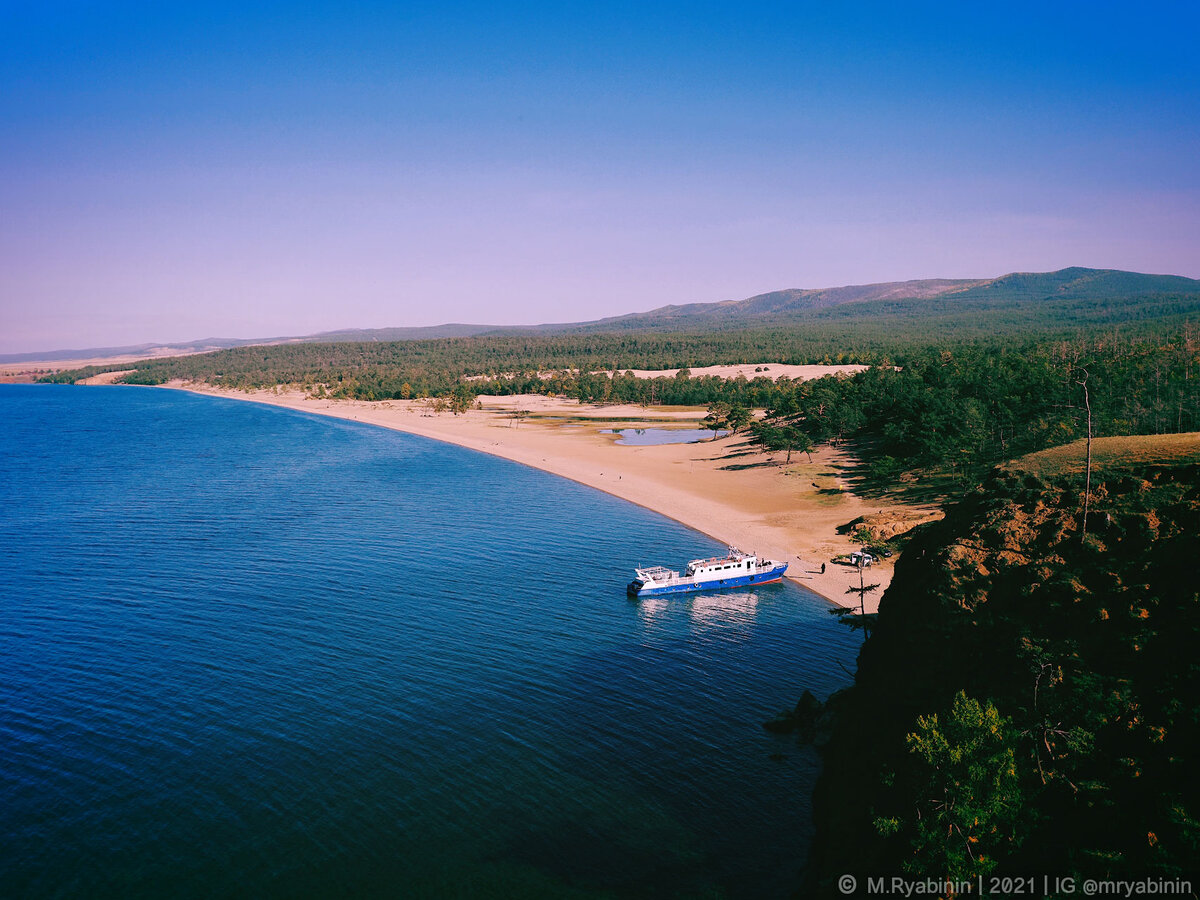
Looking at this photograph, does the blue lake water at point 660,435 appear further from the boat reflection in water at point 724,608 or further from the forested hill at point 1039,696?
the forested hill at point 1039,696

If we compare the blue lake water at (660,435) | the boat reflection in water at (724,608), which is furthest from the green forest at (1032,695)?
the blue lake water at (660,435)

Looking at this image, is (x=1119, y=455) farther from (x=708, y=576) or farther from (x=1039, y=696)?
(x=708, y=576)

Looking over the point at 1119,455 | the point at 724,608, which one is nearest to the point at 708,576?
the point at 724,608

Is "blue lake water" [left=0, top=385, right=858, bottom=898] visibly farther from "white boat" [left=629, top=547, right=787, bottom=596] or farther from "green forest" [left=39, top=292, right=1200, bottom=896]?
"green forest" [left=39, top=292, right=1200, bottom=896]

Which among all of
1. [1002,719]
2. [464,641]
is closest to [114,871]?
[464,641]

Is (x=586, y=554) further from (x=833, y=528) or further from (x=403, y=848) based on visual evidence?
(x=403, y=848)

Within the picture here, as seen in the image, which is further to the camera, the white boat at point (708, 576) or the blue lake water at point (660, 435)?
the blue lake water at point (660, 435)

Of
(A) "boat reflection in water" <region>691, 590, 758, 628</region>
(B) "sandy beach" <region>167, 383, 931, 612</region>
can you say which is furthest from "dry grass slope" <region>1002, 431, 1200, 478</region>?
(A) "boat reflection in water" <region>691, 590, 758, 628</region>
